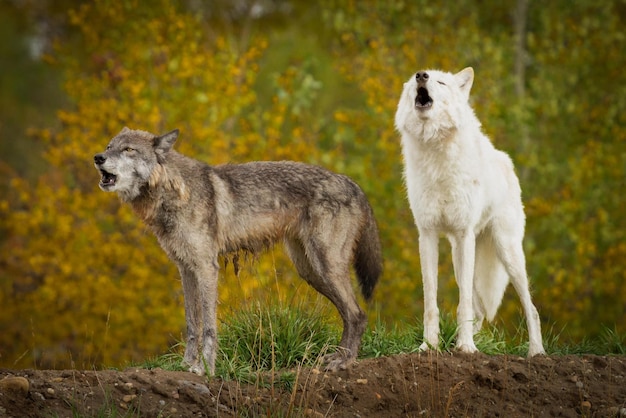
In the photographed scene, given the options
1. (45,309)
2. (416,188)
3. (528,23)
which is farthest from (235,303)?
(528,23)

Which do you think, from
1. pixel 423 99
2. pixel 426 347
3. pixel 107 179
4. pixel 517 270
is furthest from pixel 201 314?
pixel 517 270

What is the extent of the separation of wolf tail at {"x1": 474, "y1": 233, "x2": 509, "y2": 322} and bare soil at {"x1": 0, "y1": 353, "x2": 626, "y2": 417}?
89 centimetres

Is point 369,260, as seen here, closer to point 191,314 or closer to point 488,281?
point 488,281

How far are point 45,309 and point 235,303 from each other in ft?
27.4

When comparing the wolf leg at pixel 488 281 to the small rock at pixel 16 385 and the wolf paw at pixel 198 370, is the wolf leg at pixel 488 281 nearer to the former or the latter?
the wolf paw at pixel 198 370

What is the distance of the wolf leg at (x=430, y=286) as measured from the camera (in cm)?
736

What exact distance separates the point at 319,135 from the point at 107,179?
332 inches

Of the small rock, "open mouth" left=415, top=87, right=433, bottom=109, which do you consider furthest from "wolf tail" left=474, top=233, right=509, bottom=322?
the small rock

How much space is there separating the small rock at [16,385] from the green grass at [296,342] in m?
1.50

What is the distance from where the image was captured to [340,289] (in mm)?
7445

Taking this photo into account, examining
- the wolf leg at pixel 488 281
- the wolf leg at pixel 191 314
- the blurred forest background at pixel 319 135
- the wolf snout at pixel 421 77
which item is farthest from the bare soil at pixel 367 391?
the blurred forest background at pixel 319 135

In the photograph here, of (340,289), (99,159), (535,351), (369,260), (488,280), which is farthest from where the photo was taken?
(488,280)

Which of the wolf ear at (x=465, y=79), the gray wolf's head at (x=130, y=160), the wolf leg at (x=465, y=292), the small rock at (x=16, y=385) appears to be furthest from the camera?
the wolf ear at (x=465, y=79)

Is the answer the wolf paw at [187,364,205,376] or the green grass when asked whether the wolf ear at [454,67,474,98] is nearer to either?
the green grass
